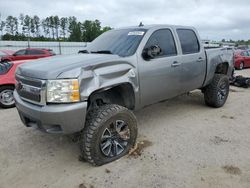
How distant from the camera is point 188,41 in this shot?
513cm

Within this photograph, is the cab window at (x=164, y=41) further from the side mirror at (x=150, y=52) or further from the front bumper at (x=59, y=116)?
the front bumper at (x=59, y=116)

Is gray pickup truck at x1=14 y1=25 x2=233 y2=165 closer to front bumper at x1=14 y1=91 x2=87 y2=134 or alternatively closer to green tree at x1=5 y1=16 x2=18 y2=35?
front bumper at x1=14 y1=91 x2=87 y2=134

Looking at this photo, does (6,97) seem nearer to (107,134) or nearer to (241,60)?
(107,134)

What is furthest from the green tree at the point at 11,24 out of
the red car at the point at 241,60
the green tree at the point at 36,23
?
the red car at the point at 241,60

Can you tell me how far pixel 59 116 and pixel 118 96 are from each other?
123 centimetres

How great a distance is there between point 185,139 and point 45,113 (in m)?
2.46

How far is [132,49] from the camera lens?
3.97m

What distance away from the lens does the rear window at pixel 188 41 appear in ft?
16.1

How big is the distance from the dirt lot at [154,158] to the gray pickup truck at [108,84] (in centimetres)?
35

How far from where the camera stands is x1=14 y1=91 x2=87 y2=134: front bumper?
9.80 feet

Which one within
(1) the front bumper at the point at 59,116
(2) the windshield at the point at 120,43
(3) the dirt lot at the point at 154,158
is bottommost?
(3) the dirt lot at the point at 154,158

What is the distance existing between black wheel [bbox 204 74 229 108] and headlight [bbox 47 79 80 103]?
3.85 m

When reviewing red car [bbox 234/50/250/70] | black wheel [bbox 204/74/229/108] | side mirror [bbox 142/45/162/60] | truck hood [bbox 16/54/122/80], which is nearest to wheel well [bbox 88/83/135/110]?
truck hood [bbox 16/54/122/80]

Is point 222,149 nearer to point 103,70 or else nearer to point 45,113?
point 103,70
